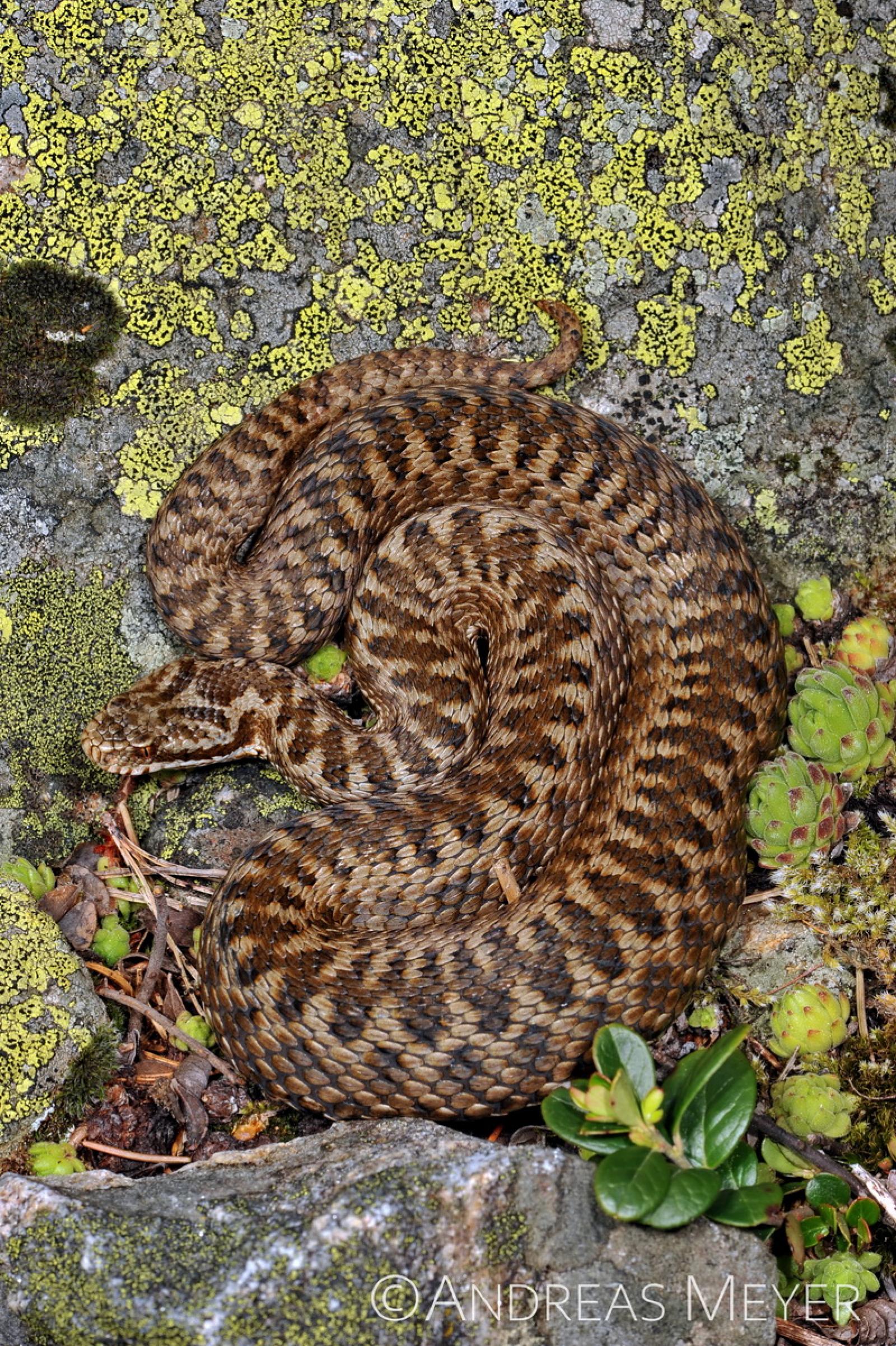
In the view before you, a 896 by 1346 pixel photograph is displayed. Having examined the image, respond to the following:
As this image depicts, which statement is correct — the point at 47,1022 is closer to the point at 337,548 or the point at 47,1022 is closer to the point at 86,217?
the point at 337,548

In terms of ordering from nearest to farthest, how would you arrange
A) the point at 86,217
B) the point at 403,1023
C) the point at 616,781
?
the point at 403,1023 → the point at 616,781 → the point at 86,217

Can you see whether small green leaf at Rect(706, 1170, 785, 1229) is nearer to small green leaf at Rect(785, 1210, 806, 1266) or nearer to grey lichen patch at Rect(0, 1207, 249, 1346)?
small green leaf at Rect(785, 1210, 806, 1266)

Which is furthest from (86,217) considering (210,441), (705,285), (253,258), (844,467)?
(844,467)

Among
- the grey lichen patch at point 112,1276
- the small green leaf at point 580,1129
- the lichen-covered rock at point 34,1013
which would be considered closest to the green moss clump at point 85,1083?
Answer: the lichen-covered rock at point 34,1013

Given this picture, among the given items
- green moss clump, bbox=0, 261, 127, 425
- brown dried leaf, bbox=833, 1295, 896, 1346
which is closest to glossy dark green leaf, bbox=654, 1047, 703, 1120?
brown dried leaf, bbox=833, 1295, 896, 1346

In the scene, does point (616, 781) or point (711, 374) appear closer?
point (616, 781)
